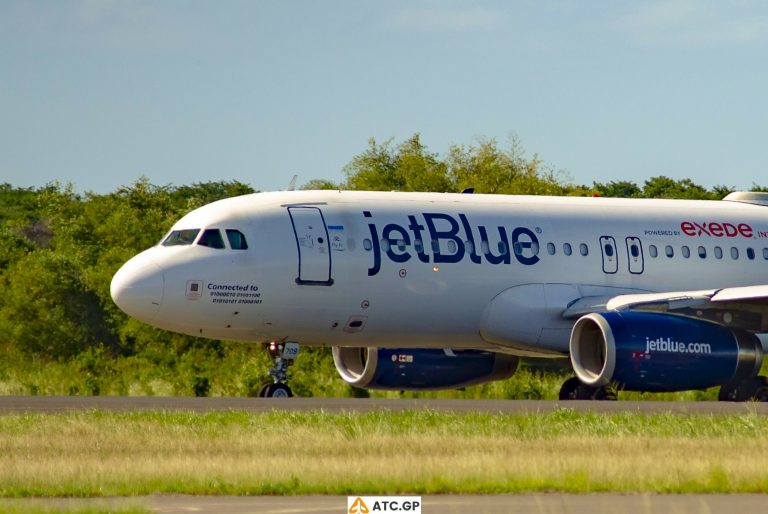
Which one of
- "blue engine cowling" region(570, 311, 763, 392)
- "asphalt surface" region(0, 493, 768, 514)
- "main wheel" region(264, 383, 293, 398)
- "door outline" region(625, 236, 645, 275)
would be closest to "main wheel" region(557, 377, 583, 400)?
"blue engine cowling" region(570, 311, 763, 392)

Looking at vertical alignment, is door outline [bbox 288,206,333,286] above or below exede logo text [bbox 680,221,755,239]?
below

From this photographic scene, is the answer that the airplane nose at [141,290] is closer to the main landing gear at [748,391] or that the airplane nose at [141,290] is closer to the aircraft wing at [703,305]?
the aircraft wing at [703,305]

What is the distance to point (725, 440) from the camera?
1781 cm

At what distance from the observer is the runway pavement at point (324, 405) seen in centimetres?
2272

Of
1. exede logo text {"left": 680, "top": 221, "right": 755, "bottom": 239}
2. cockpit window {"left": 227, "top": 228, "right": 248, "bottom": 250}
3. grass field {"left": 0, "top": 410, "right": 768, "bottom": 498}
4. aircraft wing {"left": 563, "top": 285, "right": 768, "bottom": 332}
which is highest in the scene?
exede logo text {"left": 680, "top": 221, "right": 755, "bottom": 239}

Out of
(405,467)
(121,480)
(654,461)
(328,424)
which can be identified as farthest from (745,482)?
(328,424)

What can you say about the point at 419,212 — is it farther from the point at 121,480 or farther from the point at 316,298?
the point at 121,480

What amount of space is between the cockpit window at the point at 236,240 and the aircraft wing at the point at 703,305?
597 cm

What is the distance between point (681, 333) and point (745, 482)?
42.0 ft

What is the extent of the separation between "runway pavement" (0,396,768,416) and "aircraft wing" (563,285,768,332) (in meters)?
2.82

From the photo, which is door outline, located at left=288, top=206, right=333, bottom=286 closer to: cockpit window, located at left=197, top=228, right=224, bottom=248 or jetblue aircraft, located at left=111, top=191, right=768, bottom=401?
jetblue aircraft, located at left=111, top=191, right=768, bottom=401

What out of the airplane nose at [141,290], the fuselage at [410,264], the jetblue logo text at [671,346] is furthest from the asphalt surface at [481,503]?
the fuselage at [410,264]

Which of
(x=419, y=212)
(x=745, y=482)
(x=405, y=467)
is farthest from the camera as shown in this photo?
(x=419, y=212)

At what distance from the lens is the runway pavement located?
22719 millimetres
